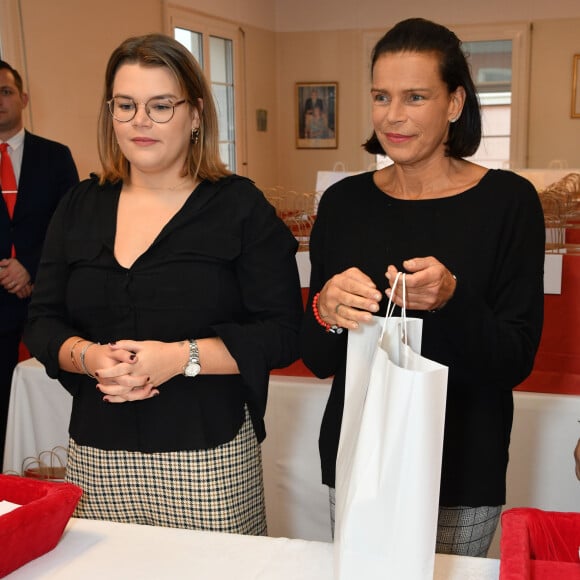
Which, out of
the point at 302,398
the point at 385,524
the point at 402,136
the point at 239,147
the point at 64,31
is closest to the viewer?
the point at 385,524

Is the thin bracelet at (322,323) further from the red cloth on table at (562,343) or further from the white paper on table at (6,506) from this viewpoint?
the red cloth on table at (562,343)

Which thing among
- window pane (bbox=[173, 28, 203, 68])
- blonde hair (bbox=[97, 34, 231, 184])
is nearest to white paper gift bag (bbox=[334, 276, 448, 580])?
blonde hair (bbox=[97, 34, 231, 184])

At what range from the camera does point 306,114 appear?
11289 millimetres

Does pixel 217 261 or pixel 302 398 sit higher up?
pixel 217 261

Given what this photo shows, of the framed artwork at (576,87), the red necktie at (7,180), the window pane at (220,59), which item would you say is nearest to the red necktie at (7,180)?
the red necktie at (7,180)

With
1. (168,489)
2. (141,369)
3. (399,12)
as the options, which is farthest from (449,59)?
(399,12)

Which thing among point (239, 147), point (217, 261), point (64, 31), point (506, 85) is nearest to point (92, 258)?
point (217, 261)

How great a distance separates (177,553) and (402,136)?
78 cm

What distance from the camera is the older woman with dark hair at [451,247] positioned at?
1314 mm

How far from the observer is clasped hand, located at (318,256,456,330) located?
1055 mm

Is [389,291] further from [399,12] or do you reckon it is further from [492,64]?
[399,12]

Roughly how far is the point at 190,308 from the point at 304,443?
1073mm

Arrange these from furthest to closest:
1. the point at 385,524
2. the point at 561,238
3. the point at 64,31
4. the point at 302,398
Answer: the point at 64,31 < the point at 561,238 < the point at 302,398 < the point at 385,524

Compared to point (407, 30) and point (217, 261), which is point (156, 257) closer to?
point (217, 261)
